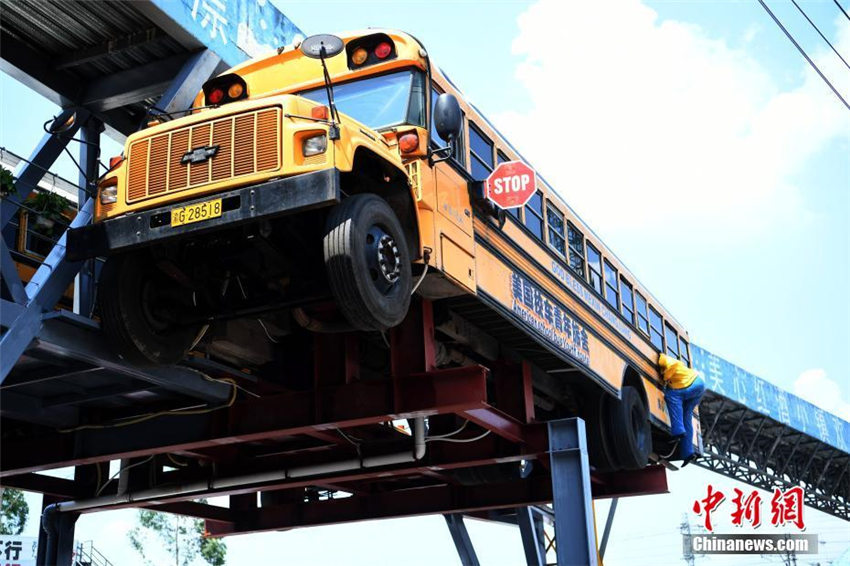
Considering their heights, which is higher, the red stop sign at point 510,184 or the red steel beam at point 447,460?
the red stop sign at point 510,184

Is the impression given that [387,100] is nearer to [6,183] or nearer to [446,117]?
[446,117]

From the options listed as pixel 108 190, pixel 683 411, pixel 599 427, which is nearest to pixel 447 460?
pixel 599 427

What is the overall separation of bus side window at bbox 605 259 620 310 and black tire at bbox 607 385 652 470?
114cm

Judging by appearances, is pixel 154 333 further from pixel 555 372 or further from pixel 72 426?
pixel 555 372

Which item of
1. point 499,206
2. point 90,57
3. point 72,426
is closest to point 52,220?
point 90,57

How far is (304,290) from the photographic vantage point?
317 inches

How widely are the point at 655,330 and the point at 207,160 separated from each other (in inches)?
394

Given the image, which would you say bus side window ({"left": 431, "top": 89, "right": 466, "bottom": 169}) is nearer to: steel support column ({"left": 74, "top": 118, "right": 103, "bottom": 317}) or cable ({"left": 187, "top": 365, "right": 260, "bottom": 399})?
steel support column ({"left": 74, "top": 118, "right": 103, "bottom": 317})

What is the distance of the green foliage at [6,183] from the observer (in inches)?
357

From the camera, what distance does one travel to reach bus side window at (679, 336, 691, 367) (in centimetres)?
1781

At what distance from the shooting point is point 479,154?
32.8 feet

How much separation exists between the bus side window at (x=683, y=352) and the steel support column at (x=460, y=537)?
15.2 feet

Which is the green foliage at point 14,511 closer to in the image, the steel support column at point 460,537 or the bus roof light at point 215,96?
the steel support column at point 460,537

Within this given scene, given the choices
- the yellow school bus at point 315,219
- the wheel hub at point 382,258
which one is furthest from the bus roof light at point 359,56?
the wheel hub at point 382,258
